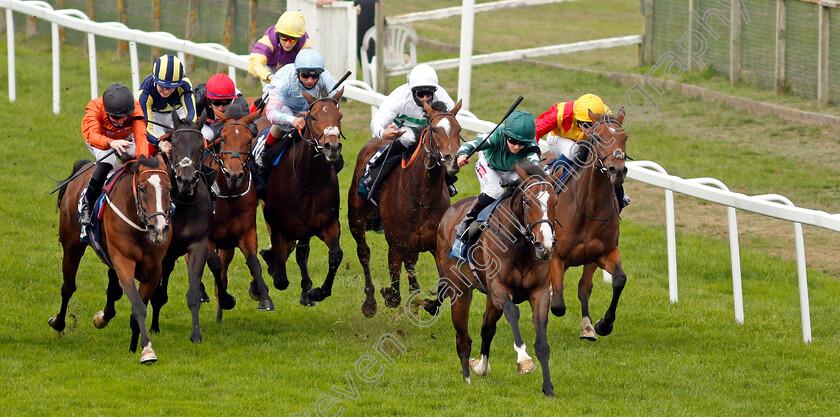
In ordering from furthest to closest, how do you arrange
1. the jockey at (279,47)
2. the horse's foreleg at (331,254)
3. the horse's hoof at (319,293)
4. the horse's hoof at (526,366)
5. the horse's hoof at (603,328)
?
the jockey at (279,47)
the horse's hoof at (319,293)
the horse's foreleg at (331,254)
the horse's hoof at (603,328)
the horse's hoof at (526,366)

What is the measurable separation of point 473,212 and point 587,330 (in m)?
1.89

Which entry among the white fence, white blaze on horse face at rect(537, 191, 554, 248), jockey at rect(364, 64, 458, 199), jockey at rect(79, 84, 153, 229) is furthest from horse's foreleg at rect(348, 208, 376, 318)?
white blaze on horse face at rect(537, 191, 554, 248)

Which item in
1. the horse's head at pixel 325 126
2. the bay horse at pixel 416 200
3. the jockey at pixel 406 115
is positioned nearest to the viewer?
the bay horse at pixel 416 200

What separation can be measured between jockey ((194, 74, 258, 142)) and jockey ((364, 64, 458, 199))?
1.12 metres

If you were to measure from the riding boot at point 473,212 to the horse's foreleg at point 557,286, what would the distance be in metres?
1.00

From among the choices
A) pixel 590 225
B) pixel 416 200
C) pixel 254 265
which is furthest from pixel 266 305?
pixel 590 225

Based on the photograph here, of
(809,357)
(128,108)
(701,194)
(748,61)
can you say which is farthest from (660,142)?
(128,108)

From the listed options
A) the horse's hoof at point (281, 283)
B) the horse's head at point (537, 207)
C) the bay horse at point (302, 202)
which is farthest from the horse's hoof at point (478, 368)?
the horse's hoof at point (281, 283)

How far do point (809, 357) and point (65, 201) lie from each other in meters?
6.06

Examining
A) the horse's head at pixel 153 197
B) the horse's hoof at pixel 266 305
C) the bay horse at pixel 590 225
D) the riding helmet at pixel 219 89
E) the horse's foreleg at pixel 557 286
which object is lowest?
the horse's hoof at pixel 266 305

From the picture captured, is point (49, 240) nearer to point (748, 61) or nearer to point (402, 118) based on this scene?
point (402, 118)

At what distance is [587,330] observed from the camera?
9.55 meters

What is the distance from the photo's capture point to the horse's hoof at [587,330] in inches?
375

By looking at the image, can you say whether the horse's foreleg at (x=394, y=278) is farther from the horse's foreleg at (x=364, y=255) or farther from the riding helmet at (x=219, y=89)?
the riding helmet at (x=219, y=89)
